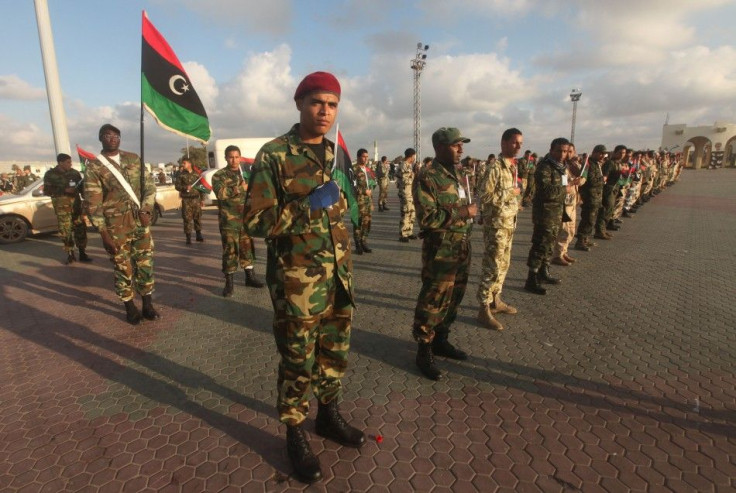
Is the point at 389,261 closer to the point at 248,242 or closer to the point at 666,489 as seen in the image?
the point at 248,242

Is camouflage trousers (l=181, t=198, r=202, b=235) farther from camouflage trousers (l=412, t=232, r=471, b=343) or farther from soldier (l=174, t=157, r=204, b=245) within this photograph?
camouflage trousers (l=412, t=232, r=471, b=343)

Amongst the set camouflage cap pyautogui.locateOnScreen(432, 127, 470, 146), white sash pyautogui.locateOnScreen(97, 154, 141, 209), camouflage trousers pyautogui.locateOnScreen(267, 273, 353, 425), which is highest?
camouflage cap pyautogui.locateOnScreen(432, 127, 470, 146)

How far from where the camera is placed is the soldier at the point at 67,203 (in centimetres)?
802

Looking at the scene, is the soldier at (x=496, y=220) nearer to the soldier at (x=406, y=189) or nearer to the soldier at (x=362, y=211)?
the soldier at (x=362, y=211)

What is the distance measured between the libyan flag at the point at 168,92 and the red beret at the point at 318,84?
2993 millimetres

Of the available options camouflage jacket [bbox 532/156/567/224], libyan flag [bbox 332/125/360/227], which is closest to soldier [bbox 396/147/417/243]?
camouflage jacket [bbox 532/156/567/224]

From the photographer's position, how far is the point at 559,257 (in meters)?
7.14

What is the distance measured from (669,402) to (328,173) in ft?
10.2

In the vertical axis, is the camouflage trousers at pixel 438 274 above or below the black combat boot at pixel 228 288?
above

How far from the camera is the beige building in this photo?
5272 cm

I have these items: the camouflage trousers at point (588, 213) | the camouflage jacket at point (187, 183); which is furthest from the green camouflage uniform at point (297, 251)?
the camouflage jacket at point (187, 183)

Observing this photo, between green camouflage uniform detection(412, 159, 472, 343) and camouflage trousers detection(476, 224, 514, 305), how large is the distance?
1.08 m

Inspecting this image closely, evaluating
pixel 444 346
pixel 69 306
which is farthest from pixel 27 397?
pixel 444 346

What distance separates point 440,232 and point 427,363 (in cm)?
117
